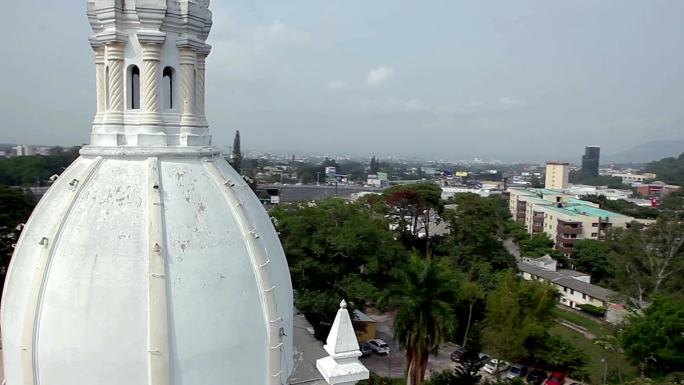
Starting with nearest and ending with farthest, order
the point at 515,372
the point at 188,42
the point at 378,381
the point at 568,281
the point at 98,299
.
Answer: the point at 98,299, the point at 188,42, the point at 378,381, the point at 515,372, the point at 568,281

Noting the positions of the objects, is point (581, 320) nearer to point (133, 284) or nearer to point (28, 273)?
point (133, 284)

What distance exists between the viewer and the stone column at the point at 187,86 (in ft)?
31.3

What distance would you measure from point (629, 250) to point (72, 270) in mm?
37114

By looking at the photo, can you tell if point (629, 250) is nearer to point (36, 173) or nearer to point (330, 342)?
point (330, 342)

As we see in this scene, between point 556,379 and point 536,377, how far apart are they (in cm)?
101

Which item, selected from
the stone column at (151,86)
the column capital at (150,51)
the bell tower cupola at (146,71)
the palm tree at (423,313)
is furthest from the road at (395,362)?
the column capital at (150,51)

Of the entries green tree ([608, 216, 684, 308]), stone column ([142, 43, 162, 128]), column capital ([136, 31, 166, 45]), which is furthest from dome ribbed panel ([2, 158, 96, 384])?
green tree ([608, 216, 684, 308])

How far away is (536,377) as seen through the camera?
89.7ft

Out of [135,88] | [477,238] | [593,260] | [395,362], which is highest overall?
[135,88]

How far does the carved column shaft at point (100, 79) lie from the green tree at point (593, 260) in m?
50.3

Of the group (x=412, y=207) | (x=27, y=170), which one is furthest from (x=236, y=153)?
(x=412, y=207)

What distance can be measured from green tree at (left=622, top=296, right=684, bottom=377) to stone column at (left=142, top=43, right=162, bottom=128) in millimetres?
24697

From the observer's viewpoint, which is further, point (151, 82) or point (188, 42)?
point (188, 42)

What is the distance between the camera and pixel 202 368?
829cm
